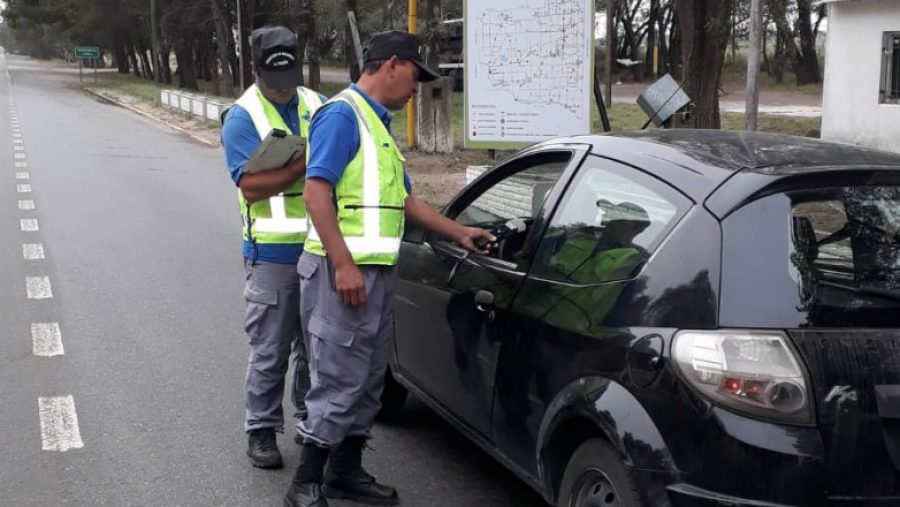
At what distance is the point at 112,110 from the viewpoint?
35.2 meters

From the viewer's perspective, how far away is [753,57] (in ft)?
25.9

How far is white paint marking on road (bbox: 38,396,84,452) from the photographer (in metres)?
4.91

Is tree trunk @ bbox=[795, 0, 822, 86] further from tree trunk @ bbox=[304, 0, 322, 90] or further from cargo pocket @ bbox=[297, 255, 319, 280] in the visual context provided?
cargo pocket @ bbox=[297, 255, 319, 280]

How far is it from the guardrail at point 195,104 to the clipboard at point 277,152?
804 inches

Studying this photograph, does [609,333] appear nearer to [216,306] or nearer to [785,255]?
[785,255]

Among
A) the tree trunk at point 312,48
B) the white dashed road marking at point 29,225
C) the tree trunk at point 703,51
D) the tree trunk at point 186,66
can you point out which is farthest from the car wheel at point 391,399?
the tree trunk at point 186,66

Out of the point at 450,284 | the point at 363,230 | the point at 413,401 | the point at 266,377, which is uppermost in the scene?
the point at 363,230

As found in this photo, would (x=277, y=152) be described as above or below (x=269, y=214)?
above

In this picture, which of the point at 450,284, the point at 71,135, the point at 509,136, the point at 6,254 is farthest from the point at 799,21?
the point at 450,284

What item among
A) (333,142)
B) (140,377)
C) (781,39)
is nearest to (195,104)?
(140,377)

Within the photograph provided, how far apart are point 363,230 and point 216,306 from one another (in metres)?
4.25

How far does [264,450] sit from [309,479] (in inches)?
30.8

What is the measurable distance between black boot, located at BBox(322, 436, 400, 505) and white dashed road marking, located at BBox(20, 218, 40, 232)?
7824 millimetres

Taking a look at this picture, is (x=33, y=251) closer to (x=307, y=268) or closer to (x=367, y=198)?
(x=307, y=268)
